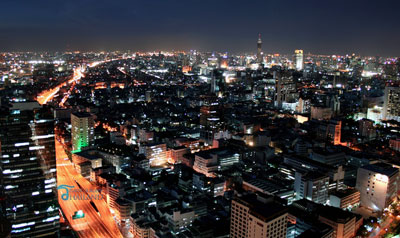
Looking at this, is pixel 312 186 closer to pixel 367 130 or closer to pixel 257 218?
pixel 257 218

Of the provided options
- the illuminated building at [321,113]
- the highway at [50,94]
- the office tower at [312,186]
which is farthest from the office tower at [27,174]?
the illuminated building at [321,113]

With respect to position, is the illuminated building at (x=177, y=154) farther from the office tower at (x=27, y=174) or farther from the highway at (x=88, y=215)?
the office tower at (x=27, y=174)

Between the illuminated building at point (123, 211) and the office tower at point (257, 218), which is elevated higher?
the office tower at point (257, 218)

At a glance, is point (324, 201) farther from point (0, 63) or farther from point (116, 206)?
point (0, 63)

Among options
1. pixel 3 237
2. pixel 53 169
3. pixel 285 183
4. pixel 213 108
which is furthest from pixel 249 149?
pixel 3 237

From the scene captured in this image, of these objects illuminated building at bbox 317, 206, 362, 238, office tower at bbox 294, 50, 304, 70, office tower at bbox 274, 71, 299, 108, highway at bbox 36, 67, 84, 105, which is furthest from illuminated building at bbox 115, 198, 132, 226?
office tower at bbox 294, 50, 304, 70

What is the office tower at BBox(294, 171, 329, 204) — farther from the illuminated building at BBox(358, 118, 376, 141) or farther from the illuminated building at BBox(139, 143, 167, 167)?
the illuminated building at BBox(358, 118, 376, 141)
